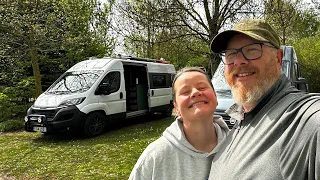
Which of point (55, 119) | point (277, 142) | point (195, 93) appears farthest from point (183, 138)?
point (55, 119)

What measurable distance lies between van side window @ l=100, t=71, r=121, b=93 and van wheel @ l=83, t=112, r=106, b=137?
100cm

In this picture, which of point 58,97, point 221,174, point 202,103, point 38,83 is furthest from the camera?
point 38,83

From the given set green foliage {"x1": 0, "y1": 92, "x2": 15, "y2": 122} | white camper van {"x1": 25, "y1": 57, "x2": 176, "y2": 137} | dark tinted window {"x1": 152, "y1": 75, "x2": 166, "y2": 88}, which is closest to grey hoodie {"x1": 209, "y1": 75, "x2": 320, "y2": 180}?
white camper van {"x1": 25, "y1": 57, "x2": 176, "y2": 137}

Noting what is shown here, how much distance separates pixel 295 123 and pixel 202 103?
684mm

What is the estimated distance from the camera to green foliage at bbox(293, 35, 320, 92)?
15030mm

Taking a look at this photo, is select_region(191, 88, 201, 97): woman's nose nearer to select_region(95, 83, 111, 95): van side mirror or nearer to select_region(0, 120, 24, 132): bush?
select_region(95, 83, 111, 95): van side mirror

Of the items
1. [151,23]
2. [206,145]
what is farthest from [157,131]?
[206,145]

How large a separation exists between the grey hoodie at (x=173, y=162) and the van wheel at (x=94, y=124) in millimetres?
7015

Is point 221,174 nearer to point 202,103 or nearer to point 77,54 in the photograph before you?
point 202,103

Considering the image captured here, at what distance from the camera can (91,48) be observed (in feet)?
58.9

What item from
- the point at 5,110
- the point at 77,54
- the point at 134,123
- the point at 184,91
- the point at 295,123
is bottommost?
the point at 134,123

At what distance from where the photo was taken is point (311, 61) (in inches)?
622

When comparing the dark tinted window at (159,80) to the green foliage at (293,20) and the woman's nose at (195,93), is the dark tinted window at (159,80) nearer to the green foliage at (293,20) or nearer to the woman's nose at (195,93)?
the green foliage at (293,20)

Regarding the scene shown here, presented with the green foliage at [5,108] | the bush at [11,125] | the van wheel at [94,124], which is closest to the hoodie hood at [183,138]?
the van wheel at [94,124]
